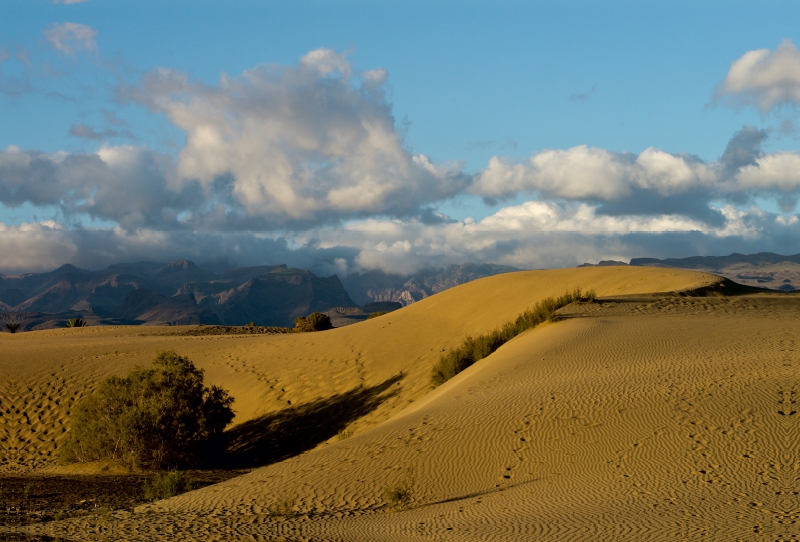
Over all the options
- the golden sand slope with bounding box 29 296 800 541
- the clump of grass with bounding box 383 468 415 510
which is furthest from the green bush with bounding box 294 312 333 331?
the clump of grass with bounding box 383 468 415 510

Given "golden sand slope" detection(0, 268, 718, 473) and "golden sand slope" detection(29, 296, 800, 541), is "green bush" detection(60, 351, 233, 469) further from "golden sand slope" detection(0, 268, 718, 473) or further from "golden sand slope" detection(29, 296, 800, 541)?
"golden sand slope" detection(29, 296, 800, 541)

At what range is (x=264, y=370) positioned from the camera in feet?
89.0

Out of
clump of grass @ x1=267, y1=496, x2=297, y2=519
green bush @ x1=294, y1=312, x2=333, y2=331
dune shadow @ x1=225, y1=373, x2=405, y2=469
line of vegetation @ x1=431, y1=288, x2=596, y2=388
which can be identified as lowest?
dune shadow @ x1=225, y1=373, x2=405, y2=469

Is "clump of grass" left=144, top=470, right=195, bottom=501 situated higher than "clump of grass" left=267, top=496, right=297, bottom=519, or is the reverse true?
"clump of grass" left=267, top=496, right=297, bottom=519

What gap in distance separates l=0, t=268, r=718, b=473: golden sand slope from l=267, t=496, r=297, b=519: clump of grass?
939cm

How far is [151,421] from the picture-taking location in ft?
58.6

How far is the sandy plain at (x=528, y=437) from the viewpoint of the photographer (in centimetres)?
913

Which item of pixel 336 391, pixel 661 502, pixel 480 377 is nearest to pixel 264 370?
pixel 336 391

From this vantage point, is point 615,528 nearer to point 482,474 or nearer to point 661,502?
point 661,502

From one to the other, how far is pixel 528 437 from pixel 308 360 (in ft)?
54.0

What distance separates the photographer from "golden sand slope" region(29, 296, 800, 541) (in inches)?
351

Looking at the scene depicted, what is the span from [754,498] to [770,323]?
14.3 m

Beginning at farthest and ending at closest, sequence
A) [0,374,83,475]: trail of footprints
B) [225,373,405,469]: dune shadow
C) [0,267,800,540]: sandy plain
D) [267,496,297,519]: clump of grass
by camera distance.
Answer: [0,374,83,475]: trail of footprints < [225,373,405,469]: dune shadow < [267,496,297,519]: clump of grass < [0,267,800,540]: sandy plain

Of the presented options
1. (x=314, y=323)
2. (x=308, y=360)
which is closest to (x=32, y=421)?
(x=308, y=360)
